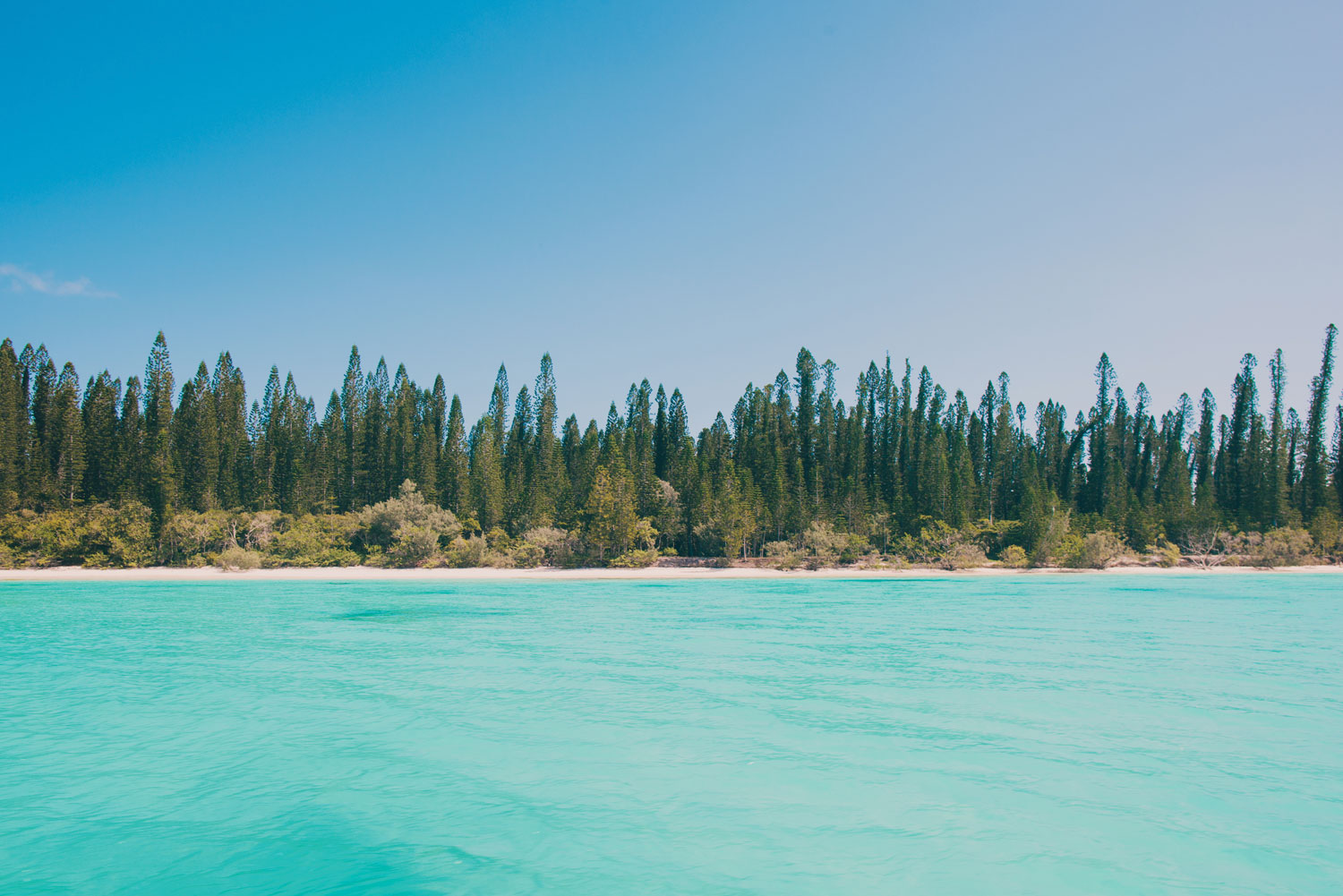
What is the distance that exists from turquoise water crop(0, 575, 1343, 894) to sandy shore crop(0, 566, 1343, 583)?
90.8 feet

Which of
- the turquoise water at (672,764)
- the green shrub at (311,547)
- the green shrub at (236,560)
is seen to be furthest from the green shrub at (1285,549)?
the green shrub at (236,560)

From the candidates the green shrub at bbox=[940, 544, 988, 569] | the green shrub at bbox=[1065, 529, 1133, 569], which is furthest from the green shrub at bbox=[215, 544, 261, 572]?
the green shrub at bbox=[1065, 529, 1133, 569]

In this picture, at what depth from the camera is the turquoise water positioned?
7359 millimetres

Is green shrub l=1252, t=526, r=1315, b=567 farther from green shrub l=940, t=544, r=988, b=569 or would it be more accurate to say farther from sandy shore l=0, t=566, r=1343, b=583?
green shrub l=940, t=544, r=988, b=569

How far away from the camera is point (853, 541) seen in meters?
61.3

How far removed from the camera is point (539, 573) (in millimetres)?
53406

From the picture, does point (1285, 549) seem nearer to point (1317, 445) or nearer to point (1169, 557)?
point (1169, 557)

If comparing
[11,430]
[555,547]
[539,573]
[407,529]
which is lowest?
[539,573]

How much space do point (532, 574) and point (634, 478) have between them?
47.5ft

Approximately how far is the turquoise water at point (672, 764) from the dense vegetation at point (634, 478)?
37187 mm

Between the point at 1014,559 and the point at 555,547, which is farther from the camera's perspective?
the point at 1014,559

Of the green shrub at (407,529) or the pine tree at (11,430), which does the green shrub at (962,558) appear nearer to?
the green shrub at (407,529)

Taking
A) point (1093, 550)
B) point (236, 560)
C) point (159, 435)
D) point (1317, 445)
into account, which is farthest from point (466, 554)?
point (1317, 445)

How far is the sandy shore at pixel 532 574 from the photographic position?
4569 cm
